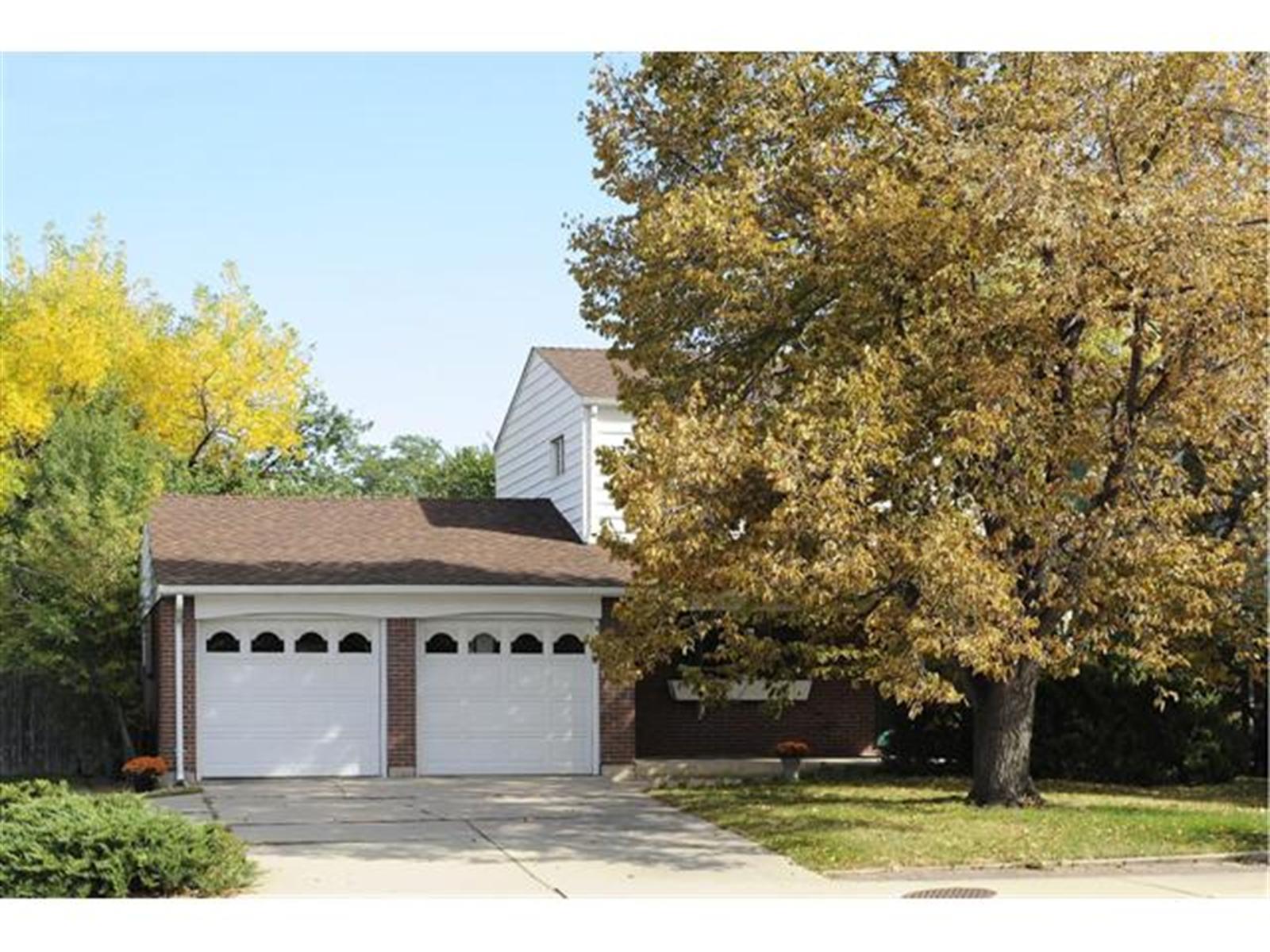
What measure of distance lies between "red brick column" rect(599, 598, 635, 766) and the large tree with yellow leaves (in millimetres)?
5673

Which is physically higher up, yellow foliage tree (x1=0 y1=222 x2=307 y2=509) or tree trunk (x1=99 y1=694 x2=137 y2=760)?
yellow foliage tree (x1=0 y1=222 x2=307 y2=509)

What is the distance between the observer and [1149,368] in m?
18.7

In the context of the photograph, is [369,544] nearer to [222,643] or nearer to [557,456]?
[222,643]

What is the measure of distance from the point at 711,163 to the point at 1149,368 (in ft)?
16.6

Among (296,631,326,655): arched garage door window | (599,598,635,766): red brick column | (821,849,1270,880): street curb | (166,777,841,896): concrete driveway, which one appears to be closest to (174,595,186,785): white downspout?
(166,777,841,896): concrete driveway

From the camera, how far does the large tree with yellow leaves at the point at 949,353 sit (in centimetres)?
1673

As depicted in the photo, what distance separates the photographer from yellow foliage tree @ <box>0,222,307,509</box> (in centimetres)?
3622

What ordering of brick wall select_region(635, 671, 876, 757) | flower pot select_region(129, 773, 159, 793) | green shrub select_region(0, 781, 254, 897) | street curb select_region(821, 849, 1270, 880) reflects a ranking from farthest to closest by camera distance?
1. brick wall select_region(635, 671, 876, 757)
2. flower pot select_region(129, 773, 159, 793)
3. street curb select_region(821, 849, 1270, 880)
4. green shrub select_region(0, 781, 254, 897)

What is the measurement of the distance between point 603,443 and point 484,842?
36.6ft

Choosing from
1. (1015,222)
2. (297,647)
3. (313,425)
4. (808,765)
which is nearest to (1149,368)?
(1015,222)

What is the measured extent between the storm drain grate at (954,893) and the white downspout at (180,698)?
39.3 feet

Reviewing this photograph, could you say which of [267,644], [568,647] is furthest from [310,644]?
[568,647]

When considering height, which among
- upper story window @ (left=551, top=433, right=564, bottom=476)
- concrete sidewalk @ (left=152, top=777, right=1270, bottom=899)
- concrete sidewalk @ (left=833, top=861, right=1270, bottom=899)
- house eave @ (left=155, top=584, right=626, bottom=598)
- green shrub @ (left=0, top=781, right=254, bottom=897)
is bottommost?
concrete sidewalk @ (left=833, top=861, right=1270, bottom=899)

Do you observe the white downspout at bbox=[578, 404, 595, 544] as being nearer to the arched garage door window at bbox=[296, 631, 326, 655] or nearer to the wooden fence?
the arched garage door window at bbox=[296, 631, 326, 655]
